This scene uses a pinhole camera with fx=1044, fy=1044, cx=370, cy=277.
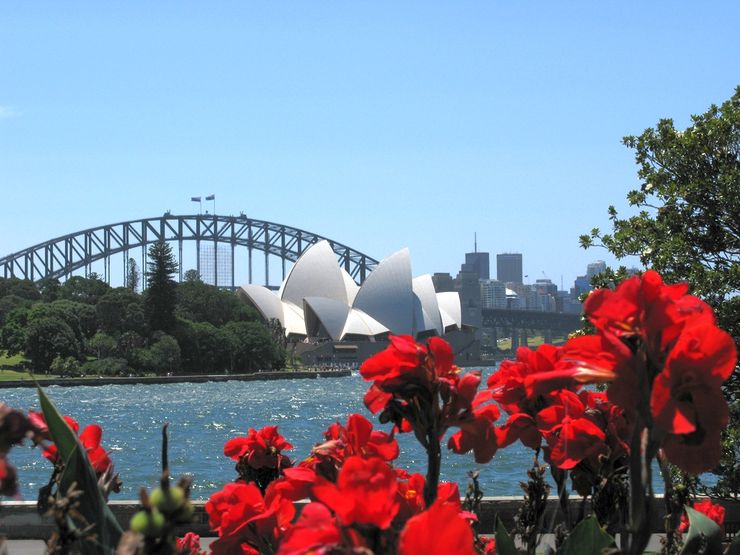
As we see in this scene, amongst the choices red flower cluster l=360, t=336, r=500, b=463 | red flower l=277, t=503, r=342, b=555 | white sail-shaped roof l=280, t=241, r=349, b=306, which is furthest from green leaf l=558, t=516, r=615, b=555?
white sail-shaped roof l=280, t=241, r=349, b=306

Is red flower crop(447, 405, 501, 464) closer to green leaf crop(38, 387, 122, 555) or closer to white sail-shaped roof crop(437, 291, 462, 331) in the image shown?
green leaf crop(38, 387, 122, 555)

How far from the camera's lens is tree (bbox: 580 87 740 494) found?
9539 mm

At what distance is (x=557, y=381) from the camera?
5.16ft

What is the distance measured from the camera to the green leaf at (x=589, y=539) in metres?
1.68

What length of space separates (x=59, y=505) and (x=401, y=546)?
408 millimetres

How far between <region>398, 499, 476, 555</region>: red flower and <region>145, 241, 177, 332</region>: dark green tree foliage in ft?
267

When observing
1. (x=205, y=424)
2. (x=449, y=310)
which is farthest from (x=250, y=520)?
(x=449, y=310)

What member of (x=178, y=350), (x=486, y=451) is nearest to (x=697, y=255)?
(x=486, y=451)

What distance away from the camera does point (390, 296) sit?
8931cm

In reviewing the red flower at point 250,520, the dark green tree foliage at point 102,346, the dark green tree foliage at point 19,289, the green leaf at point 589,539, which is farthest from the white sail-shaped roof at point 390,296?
the green leaf at point 589,539

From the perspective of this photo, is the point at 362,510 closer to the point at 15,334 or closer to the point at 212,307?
the point at 15,334

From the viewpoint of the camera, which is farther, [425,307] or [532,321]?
[532,321]

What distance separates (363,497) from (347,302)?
9175cm

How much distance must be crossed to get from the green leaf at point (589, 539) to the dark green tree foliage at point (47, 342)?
7308 cm
